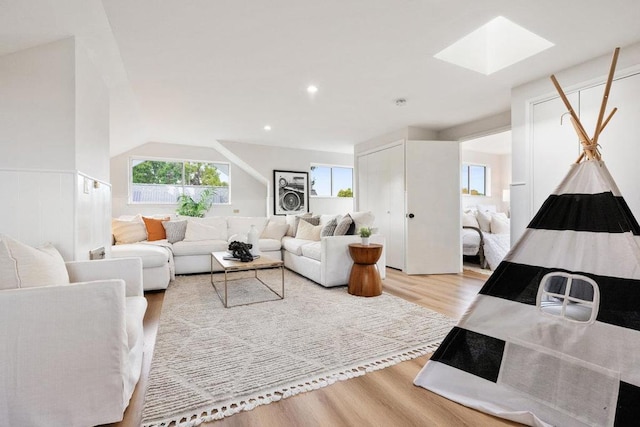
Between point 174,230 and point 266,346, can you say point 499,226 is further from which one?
point 174,230

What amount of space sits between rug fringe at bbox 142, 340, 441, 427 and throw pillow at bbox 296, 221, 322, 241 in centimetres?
256

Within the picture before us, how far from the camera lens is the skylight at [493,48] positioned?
2.49 metres

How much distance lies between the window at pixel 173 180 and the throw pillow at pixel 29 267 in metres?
4.57

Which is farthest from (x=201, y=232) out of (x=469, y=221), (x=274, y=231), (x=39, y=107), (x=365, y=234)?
(x=469, y=221)

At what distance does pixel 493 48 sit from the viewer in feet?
8.91

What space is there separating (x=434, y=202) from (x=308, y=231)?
6.40 feet

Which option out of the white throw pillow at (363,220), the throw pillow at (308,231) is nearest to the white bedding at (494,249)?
the white throw pillow at (363,220)

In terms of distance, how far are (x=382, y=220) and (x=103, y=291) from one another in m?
4.26

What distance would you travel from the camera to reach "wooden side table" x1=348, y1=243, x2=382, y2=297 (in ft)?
10.2

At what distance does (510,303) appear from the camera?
1518mm

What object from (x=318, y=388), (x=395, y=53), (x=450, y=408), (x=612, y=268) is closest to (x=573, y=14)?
(x=395, y=53)

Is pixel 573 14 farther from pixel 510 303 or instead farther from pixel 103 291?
pixel 103 291

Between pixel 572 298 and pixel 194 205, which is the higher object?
pixel 194 205

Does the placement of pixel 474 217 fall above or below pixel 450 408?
above
